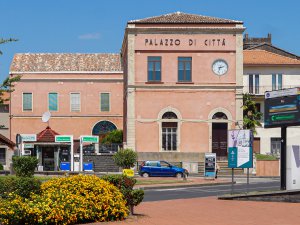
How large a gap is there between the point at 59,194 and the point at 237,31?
1536 inches

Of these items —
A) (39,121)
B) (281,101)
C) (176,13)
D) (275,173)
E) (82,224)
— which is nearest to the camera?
(82,224)

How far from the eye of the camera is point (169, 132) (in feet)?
173

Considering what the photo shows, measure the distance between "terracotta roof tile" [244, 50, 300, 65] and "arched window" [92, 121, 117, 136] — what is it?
55.1ft

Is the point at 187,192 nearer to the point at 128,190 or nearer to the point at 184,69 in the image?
the point at 128,190

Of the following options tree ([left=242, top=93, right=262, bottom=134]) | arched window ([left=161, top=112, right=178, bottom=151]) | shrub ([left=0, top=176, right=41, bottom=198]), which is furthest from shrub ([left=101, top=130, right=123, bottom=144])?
shrub ([left=0, top=176, right=41, bottom=198])

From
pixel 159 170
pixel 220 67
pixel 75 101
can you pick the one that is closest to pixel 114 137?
pixel 75 101

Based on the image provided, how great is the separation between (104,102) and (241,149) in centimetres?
4829

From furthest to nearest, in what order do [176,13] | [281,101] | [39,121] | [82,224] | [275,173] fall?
[39,121]
[176,13]
[275,173]
[281,101]
[82,224]

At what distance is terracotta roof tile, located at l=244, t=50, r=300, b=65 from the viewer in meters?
62.2

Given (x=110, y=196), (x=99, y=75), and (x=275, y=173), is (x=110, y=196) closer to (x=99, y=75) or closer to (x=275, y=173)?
(x=275, y=173)

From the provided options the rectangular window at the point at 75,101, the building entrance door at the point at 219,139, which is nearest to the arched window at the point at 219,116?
the building entrance door at the point at 219,139

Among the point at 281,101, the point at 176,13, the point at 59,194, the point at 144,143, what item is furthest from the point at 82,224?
the point at 176,13

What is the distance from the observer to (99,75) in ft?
235

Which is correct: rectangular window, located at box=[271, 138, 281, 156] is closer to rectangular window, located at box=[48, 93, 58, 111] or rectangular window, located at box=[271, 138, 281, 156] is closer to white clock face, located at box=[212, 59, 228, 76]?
white clock face, located at box=[212, 59, 228, 76]
